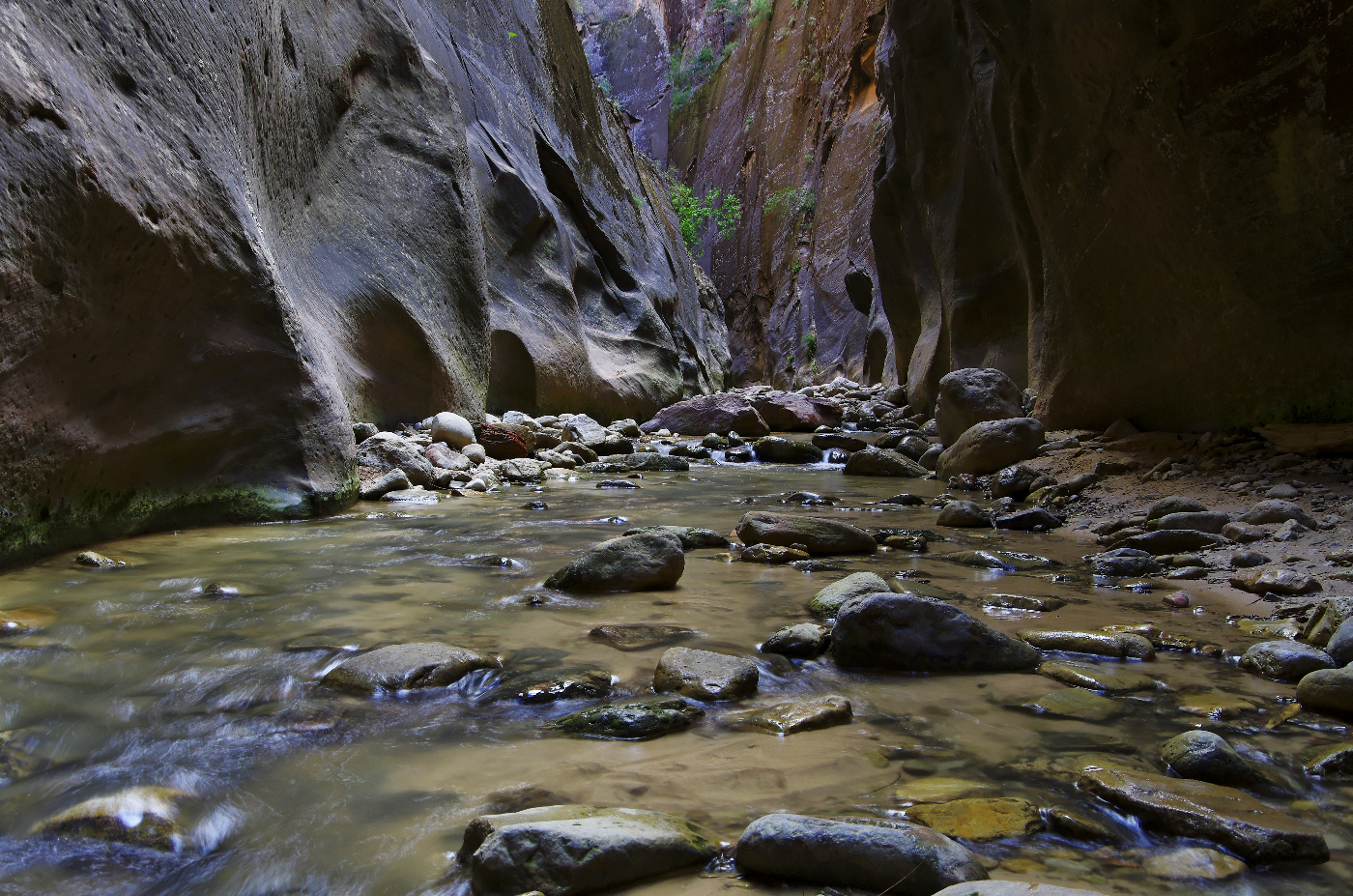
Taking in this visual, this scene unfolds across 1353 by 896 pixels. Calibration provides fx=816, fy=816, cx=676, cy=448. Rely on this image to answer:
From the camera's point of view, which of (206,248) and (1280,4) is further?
(1280,4)

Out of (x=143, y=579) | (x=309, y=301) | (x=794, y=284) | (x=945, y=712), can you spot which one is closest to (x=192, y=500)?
(x=143, y=579)

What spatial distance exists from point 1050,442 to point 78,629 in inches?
206

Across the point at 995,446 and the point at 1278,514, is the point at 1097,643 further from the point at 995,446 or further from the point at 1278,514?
the point at 995,446

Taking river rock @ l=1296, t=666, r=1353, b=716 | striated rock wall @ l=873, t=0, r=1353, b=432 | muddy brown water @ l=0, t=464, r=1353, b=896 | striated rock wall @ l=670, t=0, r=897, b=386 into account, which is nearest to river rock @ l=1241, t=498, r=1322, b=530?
muddy brown water @ l=0, t=464, r=1353, b=896

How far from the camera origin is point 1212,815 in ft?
4.02

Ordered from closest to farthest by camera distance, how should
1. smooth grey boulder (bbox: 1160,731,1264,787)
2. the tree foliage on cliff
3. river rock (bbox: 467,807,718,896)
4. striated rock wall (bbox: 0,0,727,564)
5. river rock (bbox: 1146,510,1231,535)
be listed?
river rock (bbox: 467,807,718,896), smooth grey boulder (bbox: 1160,731,1264,787), striated rock wall (bbox: 0,0,727,564), river rock (bbox: 1146,510,1231,535), the tree foliage on cliff

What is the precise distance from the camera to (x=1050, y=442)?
5.42m

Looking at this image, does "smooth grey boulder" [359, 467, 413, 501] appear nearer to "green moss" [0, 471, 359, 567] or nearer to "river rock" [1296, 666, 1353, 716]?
"green moss" [0, 471, 359, 567]

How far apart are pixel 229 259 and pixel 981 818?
3.60 m

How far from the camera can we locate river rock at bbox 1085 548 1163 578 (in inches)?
119

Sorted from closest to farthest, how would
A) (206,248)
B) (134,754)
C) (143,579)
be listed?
1. (134,754)
2. (143,579)
3. (206,248)

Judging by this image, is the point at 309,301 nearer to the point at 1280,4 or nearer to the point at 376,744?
the point at 376,744

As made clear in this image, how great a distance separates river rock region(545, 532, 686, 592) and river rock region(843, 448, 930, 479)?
4.30 metres

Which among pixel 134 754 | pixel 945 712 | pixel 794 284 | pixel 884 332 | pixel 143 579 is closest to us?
pixel 134 754
